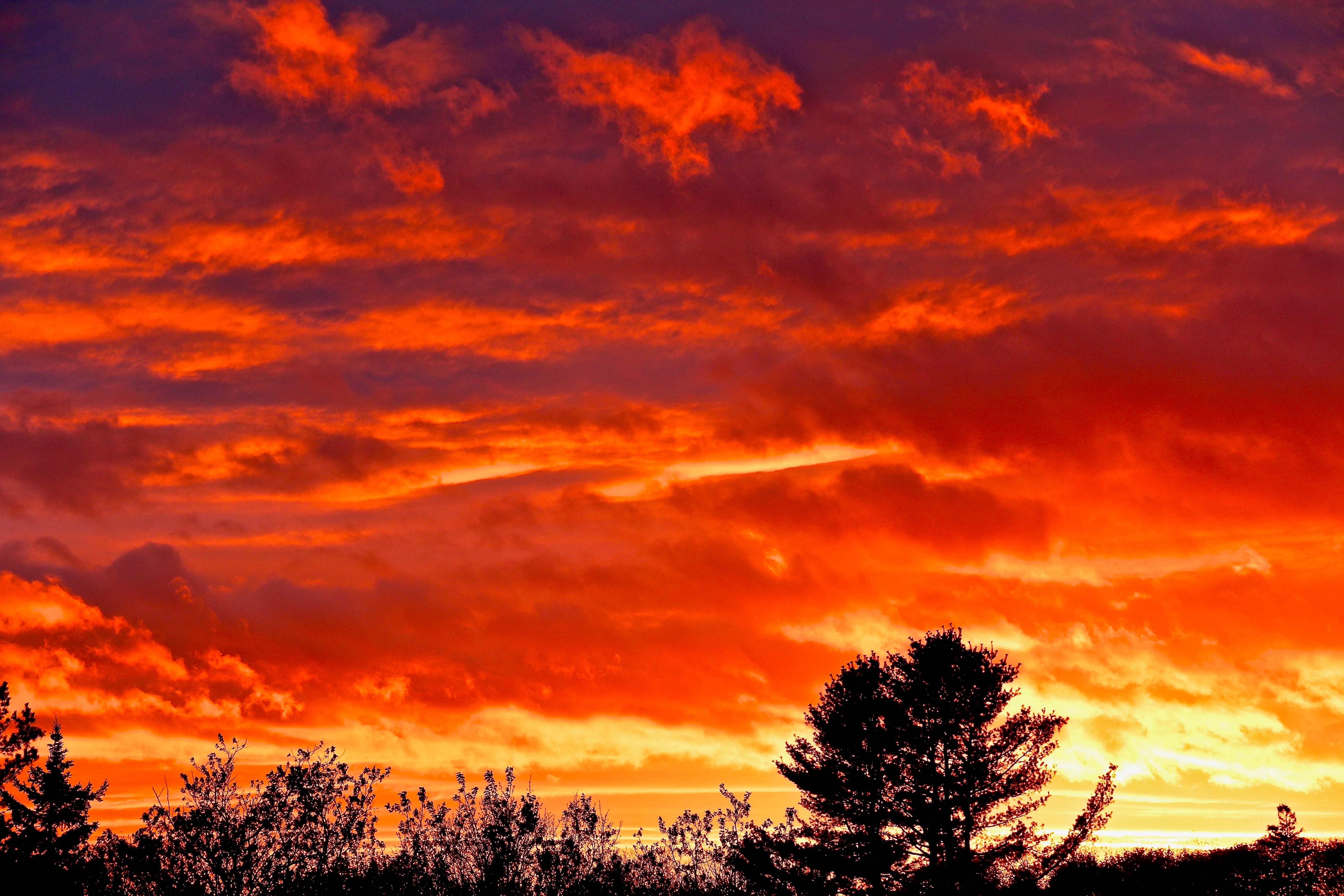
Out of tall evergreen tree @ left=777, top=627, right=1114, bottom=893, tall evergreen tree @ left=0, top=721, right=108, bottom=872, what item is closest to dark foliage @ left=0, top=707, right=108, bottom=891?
tall evergreen tree @ left=0, top=721, right=108, bottom=872

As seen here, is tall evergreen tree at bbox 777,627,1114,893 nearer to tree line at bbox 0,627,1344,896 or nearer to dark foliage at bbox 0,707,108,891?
tree line at bbox 0,627,1344,896

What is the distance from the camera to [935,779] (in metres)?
36.5

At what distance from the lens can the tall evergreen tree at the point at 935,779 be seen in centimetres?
3603

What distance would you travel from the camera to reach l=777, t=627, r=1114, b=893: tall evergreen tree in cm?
3603

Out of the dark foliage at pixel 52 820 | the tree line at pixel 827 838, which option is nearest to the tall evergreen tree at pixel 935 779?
the tree line at pixel 827 838

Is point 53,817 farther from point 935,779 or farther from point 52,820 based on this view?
point 935,779

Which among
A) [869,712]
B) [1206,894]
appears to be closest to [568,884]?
[869,712]

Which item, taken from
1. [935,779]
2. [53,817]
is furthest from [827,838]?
[53,817]

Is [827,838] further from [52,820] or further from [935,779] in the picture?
[52,820]

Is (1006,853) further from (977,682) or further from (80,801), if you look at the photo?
(80,801)

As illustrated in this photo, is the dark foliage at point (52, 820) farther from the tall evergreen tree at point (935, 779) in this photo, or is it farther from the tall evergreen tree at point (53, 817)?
the tall evergreen tree at point (935, 779)

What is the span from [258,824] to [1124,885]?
3866 centimetres

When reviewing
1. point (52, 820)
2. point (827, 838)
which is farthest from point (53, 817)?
point (827, 838)

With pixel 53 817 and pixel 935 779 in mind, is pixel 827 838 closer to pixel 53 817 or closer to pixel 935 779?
pixel 935 779
